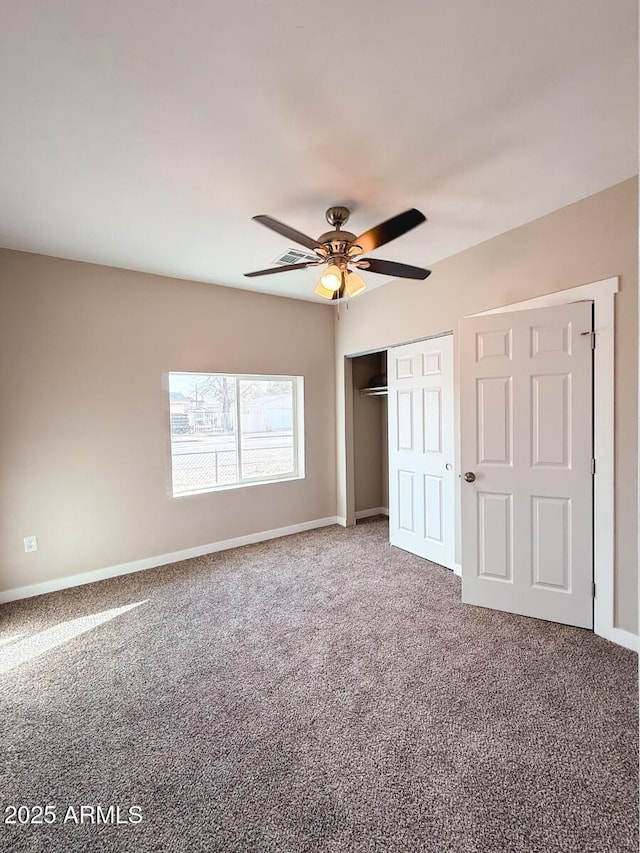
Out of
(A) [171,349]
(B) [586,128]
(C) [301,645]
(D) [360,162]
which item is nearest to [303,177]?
(D) [360,162]

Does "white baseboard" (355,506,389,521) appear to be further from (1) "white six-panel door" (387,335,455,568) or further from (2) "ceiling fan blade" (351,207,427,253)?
(2) "ceiling fan blade" (351,207,427,253)

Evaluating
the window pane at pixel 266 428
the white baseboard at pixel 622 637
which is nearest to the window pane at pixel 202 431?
the window pane at pixel 266 428

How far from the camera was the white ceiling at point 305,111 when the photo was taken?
1294mm

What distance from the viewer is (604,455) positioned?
2369 millimetres

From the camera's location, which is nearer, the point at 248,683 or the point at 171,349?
the point at 248,683

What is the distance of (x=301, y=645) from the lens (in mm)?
2391

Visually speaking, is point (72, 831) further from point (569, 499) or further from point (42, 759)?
point (569, 499)

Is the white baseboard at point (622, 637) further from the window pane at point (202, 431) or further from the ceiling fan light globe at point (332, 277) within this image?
the window pane at point (202, 431)

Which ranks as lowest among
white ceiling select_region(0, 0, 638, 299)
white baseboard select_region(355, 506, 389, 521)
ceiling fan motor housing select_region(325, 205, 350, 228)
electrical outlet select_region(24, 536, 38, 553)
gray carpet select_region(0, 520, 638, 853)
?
gray carpet select_region(0, 520, 638, 853)

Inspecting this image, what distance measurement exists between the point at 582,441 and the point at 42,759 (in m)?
3.30

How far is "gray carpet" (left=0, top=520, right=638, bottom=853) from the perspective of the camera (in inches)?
52.3

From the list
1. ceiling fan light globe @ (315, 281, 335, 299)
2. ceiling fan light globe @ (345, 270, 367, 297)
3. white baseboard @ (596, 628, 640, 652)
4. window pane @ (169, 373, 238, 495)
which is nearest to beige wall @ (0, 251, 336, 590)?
window pane @ (169, 373, 238, 495)

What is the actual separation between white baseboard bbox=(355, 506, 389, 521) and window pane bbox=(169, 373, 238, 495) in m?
1.82

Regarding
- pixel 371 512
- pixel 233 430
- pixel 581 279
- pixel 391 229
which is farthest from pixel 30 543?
pixel 581 279
